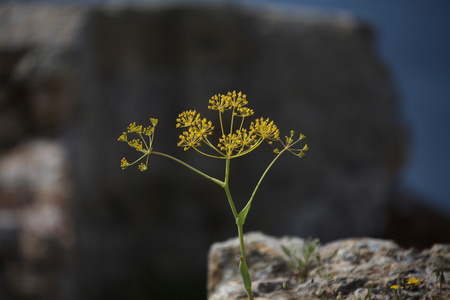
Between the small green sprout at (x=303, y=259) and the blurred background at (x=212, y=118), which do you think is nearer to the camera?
the small green sprout at (x=303, y=259)

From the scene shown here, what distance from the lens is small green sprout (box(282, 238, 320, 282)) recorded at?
6.54 feet

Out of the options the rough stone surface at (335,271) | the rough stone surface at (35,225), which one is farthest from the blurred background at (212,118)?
the rough stone surface at (335,271)

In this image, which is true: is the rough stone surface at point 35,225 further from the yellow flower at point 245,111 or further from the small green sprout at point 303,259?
the yellow flower at point 245,111

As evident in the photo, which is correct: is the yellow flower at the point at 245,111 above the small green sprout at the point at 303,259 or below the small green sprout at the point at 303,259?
above

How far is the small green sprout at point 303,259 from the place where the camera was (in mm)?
1992

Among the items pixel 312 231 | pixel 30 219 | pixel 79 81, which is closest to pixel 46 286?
pixel 30 219

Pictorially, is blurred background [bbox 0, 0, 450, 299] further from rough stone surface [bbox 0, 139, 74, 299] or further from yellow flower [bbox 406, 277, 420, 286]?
yellow flower [bbox 406, 277, 420, 286]

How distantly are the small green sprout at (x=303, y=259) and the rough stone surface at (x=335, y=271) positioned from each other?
0.05 feet

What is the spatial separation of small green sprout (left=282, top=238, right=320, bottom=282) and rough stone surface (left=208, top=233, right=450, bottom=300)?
0.02 m

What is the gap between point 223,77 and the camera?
324 inches

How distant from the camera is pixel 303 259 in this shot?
212cm

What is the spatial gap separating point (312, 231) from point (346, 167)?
1.18m

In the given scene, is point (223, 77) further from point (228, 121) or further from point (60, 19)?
point (60, 19)

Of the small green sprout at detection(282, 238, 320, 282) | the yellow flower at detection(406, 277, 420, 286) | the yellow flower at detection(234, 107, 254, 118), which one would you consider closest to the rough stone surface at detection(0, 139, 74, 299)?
the small green sprout at detection(282, 238, 320, 282)
